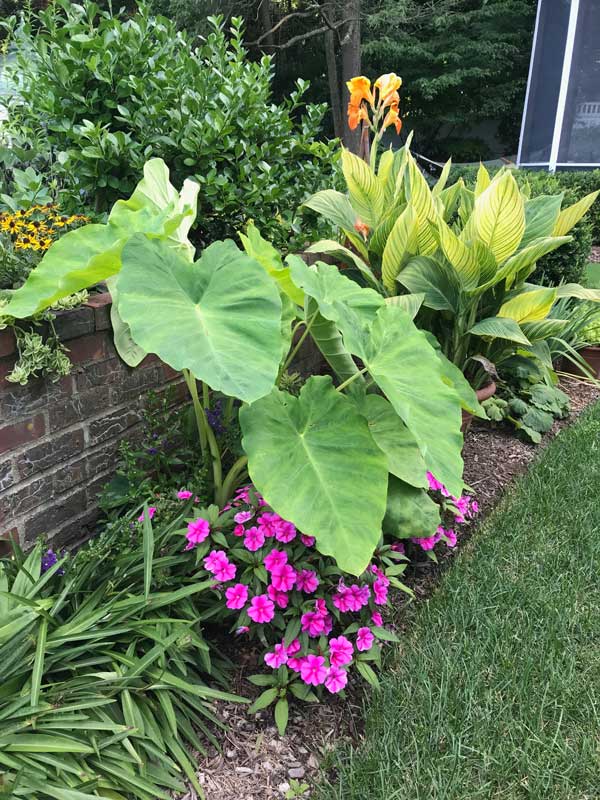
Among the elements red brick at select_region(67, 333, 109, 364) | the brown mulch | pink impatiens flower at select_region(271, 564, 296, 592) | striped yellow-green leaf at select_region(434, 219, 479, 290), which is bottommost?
the brown mulch

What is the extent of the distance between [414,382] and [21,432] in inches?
39.6

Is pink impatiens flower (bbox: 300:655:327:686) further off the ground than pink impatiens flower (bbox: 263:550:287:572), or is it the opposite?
pink impatiens flower (bbox: 263:550:287:572)

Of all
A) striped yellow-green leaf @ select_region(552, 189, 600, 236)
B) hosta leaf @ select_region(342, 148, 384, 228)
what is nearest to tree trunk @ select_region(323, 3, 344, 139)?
striped yellow-green leaf @ select_region(552, 189, 600, 236)

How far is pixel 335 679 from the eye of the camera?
1.34m

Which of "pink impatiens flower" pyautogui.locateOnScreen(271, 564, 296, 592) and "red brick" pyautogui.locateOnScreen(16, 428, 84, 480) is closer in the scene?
"pink impatiens flower" pyautogui.locateOnScreen(271, 564, 296, 592)

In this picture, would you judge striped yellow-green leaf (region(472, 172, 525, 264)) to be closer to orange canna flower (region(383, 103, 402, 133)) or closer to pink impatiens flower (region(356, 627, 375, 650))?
orange canna flower (region(383, 103, 402, 133))

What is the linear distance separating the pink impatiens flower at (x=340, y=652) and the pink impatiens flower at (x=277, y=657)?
4.2 inches

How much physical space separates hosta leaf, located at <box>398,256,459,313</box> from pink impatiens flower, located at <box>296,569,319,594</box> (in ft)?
4.44

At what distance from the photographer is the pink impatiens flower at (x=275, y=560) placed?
1.39 meters

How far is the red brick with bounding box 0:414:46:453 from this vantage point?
4.86 ft

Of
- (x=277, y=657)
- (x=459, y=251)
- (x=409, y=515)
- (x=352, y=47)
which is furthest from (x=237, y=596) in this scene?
(x=352, y=47)

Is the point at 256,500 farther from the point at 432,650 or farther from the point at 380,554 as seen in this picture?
the point at 432,650

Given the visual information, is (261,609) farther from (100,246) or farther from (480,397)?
(480,397)

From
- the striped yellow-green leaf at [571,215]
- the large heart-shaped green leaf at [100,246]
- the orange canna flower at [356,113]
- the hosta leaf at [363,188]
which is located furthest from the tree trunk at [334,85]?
the large heart-shaped green leaf at [100,246]
